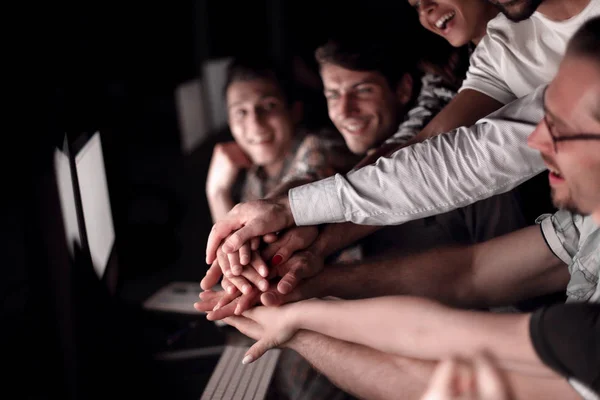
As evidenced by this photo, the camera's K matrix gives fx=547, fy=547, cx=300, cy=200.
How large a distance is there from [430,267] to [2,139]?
34.0 inches

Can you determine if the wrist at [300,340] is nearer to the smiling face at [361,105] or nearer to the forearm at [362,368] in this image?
the forearm at [362,368]

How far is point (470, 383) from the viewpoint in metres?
0.59

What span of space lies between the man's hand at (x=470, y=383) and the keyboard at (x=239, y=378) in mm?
462

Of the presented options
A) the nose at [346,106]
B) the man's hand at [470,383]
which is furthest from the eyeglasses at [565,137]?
the nose at [346,106]

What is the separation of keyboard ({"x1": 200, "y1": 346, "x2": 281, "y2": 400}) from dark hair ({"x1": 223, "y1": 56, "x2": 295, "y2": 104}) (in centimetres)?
98

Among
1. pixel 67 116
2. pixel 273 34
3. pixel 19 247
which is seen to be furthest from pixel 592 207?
pixel 273 34

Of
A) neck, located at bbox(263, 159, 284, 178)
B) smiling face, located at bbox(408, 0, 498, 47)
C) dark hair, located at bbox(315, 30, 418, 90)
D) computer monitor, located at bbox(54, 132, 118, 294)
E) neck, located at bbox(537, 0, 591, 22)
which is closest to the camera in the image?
computer monitor, located at bbox(54, 132, 118, 294)

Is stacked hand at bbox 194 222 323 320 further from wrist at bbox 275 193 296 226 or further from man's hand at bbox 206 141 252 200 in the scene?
man's hand at bbox 206 141 252 200

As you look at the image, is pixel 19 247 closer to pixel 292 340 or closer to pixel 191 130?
pixel 292 340

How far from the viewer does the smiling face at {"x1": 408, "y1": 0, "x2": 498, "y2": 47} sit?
4.23 feet

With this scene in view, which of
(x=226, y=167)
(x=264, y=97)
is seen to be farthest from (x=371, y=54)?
(x=226, y=167)

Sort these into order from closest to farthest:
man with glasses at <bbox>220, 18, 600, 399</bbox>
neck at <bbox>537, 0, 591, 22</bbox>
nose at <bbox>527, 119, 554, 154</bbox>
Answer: man with glasses at <bbox>220, 18, 600, 399</bbox> → nose at <bbox>527, 119, 554, 154</bbox> → neck at <bbox>537, 0, 591, 22</bbox>

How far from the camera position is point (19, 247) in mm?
1619

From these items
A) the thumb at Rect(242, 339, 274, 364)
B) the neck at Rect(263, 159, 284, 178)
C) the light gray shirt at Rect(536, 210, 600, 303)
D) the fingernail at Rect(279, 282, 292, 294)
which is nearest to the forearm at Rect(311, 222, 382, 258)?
the fingernail at Rect(279, 282, 292, 294)
